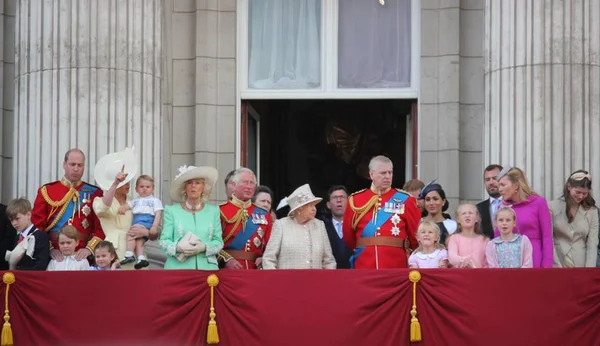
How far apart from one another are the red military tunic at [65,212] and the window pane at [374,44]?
4.74m

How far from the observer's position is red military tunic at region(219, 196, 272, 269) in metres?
15.9

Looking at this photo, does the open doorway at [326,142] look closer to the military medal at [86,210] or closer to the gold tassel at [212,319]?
the military medal at [86,210]

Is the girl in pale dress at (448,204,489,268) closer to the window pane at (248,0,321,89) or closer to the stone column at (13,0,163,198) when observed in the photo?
the stone column at (13,0,163,198)

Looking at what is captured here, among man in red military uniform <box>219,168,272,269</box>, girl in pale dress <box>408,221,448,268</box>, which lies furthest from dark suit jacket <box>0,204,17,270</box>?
girl in pale dress <box>408,221,448,268</box>

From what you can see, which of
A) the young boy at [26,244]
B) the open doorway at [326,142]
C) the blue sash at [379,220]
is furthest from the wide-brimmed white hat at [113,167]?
the open doorway at [326,142]

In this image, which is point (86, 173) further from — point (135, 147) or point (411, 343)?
point (411, 343)

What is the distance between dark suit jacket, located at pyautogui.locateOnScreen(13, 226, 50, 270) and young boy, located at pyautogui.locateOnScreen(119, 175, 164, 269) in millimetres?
795

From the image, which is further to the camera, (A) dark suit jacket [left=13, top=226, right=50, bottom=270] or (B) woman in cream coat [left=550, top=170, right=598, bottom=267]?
(B) woman in cream coat [left=550, top=170, right=598, bottom=267]

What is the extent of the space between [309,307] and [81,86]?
480 centimetres

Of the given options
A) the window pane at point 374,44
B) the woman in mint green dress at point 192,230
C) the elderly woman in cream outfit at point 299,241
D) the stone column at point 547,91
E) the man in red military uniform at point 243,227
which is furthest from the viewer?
the window pane at point 374,44

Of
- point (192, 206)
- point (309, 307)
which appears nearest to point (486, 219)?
point (309, 307)

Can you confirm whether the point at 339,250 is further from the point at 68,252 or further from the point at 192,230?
the point at 68,252

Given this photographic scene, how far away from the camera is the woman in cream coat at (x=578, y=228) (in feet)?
51.7

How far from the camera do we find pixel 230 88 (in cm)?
1961
